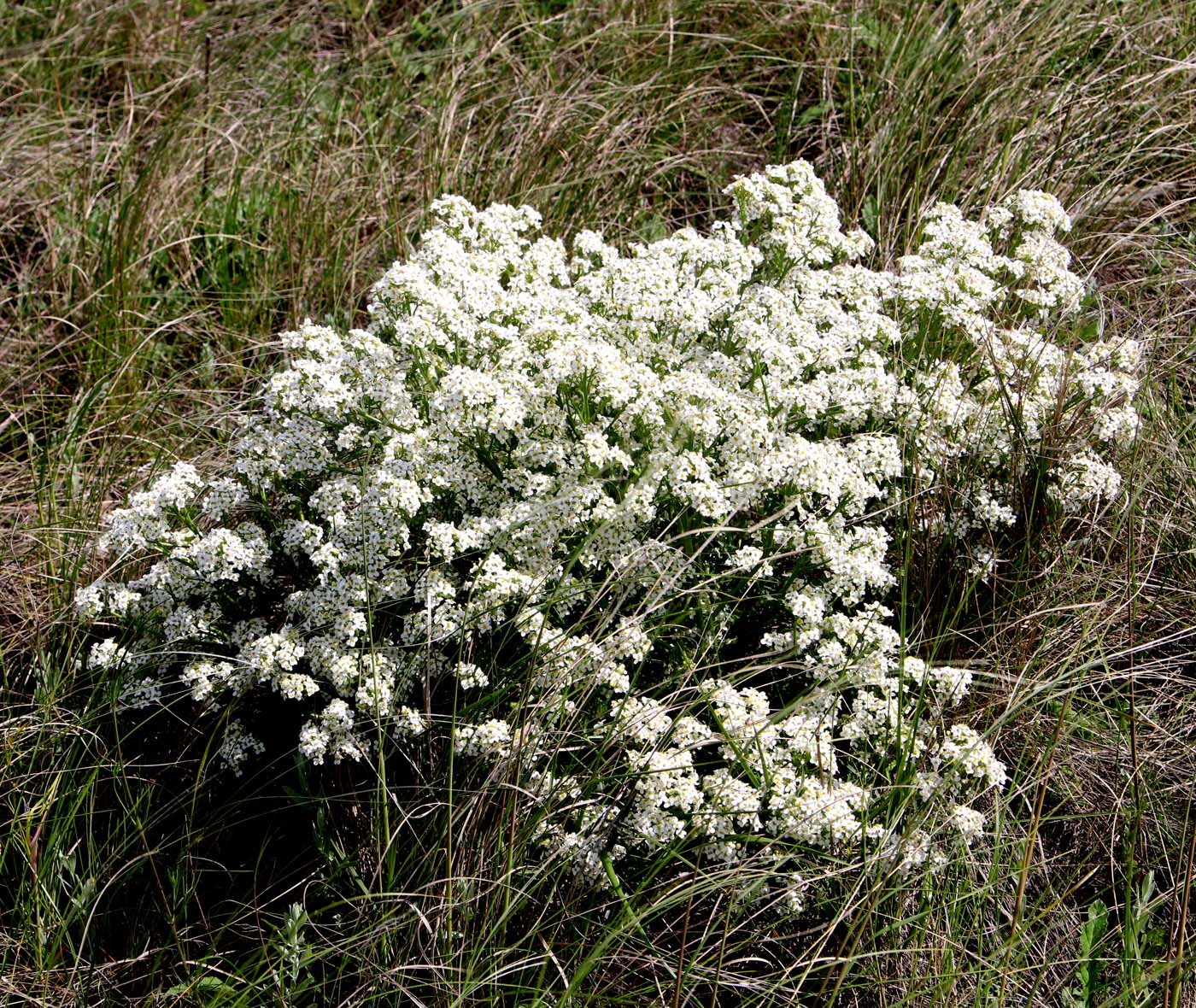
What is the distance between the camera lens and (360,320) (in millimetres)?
5660

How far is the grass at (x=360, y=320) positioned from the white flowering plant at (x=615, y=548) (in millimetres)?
199

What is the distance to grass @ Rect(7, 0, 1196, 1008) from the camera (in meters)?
→ 3.21

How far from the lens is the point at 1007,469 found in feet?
13.8

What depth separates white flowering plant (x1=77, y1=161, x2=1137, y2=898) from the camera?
3283 mm

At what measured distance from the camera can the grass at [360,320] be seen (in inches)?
126

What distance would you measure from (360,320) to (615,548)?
8.82 feet

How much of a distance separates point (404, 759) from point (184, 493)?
103 cm

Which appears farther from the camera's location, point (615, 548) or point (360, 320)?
point (360, 320)

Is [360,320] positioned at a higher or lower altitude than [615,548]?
lower

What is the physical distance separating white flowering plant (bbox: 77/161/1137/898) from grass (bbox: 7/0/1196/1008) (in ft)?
0.65

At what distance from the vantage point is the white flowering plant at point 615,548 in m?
3.28

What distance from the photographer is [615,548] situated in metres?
3.46

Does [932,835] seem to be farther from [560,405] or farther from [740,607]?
[560,405]

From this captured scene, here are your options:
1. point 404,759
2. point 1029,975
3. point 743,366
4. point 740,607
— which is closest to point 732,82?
point 743,366
